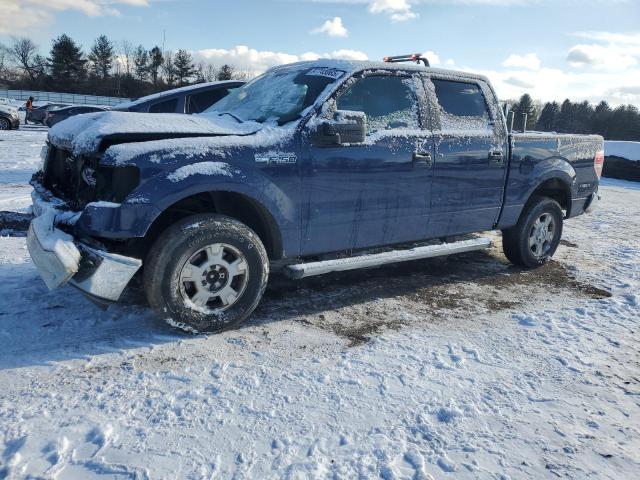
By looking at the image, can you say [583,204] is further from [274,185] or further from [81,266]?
[81,266]

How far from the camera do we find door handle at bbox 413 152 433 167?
14.3ft

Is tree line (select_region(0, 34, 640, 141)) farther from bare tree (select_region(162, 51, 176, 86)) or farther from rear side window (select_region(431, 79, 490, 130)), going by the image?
rear side window (select_region(431, 79, 490, 130))

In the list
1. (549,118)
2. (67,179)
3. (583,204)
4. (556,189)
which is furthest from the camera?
(549,118)

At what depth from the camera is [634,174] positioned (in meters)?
16.2

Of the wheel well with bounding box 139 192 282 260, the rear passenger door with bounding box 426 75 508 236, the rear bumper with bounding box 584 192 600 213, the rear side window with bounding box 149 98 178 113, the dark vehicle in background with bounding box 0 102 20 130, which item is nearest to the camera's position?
the wheel well with bounding box 139 192 282 260

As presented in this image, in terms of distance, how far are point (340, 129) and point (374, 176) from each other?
22.3 inches

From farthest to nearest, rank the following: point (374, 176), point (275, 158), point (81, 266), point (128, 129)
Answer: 1. point (374, 176)
2. point (275, 158)
3. point (128, 129)
4. point (81, 266)

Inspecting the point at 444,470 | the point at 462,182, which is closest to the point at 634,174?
the point at 462,182

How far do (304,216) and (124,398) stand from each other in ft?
5.89

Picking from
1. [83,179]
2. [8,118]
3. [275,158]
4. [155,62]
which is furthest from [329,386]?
[155,62]

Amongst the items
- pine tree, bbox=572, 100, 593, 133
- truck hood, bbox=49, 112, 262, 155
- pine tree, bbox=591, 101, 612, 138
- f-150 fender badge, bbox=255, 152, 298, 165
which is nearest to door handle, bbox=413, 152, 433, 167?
f-150 fender badge, bbox=255, 152, 298, 165

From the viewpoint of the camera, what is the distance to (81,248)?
10.5ft

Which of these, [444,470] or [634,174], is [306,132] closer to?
[444,470]

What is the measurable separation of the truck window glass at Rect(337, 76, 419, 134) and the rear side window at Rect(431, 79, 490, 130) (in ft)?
1.22
